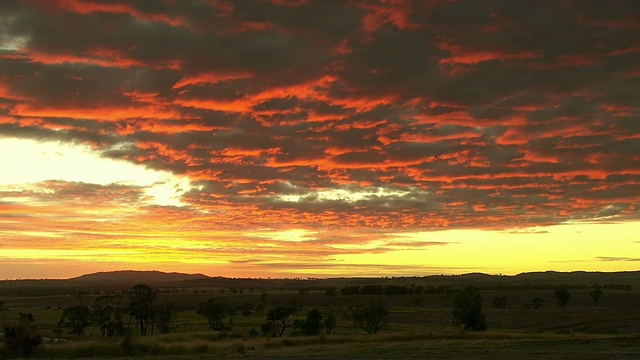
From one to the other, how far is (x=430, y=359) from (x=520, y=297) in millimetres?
147667

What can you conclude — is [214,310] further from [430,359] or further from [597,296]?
[597,296]

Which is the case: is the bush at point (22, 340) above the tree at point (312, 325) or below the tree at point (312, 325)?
above

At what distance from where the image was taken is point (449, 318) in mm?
119562

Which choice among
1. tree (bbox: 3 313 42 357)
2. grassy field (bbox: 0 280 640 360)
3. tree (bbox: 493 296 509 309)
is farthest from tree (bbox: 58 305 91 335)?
tree (bbox: 493 296 509 309)

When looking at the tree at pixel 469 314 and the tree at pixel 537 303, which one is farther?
the tree at pixel 537 303

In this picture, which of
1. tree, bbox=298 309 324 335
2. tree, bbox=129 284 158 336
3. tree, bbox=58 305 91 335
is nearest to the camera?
tree, bbox=298 309 324 335

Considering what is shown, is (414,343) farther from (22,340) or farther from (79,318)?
(79,318)

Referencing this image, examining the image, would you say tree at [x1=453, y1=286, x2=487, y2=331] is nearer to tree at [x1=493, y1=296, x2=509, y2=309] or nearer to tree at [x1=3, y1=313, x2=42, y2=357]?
tree at [x1=493, y1=296, x2=509, y2=309]

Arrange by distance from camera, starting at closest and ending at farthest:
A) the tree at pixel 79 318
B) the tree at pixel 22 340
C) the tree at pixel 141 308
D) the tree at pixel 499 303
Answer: the tree at pixel 22 340
the tree at pixel 141 308
the tree at pixel 79 318
the tree at pixel 499 303

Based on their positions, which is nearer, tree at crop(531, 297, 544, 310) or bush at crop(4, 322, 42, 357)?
bush at crop(4, 322, 42, 357)

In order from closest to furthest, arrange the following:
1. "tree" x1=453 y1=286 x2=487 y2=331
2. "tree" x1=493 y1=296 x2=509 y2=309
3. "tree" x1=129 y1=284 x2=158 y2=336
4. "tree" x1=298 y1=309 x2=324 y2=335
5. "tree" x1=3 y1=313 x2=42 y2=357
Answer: "tree" x1=3 y1=313 x2=42 y2=357 → "tree" x1=298 y1=309 x2=324 y2=335 → "tree" x1=453 y1=286 x2=487 y2=331 → "tree" x1=129 y1=284 x2=158 y2=336 → "tree" x1=493 y1=296 x2=509 y2=309

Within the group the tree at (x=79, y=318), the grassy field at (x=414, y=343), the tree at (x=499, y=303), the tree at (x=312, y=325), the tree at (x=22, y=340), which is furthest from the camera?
the tree at (x=499, y=303)

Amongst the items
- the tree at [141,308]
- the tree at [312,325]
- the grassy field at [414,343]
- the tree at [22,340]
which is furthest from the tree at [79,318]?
the tree at [22,340]

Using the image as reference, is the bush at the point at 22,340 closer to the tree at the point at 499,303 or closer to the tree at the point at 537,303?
the tree at the point at 499,303
